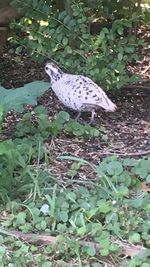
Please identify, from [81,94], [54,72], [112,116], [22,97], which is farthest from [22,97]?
[112,116]

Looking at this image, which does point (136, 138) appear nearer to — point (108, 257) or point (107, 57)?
point (107, 57)

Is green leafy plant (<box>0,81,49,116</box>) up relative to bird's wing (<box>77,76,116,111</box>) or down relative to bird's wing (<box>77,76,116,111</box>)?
up

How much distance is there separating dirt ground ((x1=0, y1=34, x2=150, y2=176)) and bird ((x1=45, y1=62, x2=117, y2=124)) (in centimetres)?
17

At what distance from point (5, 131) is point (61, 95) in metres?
0.37

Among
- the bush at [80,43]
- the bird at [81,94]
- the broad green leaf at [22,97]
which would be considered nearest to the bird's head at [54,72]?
the bird at [81,94]

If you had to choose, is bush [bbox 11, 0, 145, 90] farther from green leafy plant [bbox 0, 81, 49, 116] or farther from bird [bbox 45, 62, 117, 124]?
green leafy plant [bbox 0, 81, 49, 116]

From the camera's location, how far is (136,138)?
3.69 m

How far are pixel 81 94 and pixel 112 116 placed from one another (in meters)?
0.44

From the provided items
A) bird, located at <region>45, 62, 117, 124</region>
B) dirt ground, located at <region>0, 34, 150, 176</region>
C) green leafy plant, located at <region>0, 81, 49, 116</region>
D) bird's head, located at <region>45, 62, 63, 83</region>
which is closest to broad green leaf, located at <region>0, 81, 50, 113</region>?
green leafy plant, located at <region>0, 81, 49, 116</region>

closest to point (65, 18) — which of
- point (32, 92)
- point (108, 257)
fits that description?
point (32, 92)

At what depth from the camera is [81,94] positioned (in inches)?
142

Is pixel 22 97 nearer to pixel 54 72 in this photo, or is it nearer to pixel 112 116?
pixel 54 72

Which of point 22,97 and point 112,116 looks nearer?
point 22,97

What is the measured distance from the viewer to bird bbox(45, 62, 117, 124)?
3.61 meters
